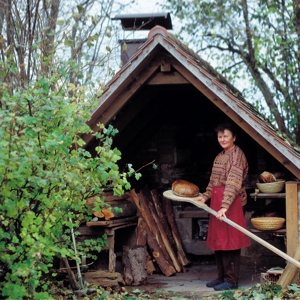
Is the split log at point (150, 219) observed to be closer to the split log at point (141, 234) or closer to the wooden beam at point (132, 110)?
the split log at point (141, 234)

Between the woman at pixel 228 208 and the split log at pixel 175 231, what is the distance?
1715mm

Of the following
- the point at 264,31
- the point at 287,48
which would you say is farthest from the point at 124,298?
the point at 264,31

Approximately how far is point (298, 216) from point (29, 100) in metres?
3.73

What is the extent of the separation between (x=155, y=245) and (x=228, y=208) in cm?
197

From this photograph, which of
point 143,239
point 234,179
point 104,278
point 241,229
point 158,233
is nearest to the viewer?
point 241,229

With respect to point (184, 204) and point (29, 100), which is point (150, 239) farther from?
point (29, 100)

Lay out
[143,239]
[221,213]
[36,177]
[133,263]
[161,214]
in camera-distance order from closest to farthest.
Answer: [36,177] → [221,213] → [133,263] → [143,239] → [161,214]

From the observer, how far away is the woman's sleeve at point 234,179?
711 cm

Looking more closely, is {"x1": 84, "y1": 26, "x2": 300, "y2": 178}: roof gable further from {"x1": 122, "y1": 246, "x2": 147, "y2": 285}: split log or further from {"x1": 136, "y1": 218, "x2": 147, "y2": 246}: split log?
{"x1": 136, "y1": 218, "x2": 147, "y2": 246}: split log

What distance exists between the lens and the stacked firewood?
8.84 metres

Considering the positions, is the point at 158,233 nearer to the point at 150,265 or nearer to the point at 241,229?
the point at 150,265

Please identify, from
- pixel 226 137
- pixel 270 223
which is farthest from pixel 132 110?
pixel 270 223

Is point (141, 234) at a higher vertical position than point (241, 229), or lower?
lower

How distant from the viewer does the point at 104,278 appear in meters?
7.55
